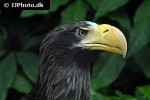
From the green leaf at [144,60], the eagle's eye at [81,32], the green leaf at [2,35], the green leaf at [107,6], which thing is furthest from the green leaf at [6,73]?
the eagle's eye at [81,32]

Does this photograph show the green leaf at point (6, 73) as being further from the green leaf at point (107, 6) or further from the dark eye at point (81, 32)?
the dark eye at point (81, 32)

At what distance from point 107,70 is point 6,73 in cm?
78

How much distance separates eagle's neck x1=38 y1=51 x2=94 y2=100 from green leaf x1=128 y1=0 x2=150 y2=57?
1229 mm

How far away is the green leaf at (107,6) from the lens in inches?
213

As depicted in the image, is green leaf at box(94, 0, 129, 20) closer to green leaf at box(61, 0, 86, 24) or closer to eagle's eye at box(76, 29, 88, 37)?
green leaf at box(61, 0, 86, 24)

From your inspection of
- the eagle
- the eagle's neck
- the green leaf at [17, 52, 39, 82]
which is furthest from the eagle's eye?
the green leaf at [17, 52, 39, 82]

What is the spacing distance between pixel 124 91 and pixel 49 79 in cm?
220

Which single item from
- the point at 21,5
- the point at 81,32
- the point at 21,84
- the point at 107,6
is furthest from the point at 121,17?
the point at 81,32

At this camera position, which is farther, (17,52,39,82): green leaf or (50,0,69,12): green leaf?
(17,52,39,82): green leaf

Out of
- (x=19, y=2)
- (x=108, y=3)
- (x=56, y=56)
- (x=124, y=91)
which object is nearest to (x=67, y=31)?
(x=56, y=56)

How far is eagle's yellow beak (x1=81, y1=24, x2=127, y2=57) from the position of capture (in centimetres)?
405

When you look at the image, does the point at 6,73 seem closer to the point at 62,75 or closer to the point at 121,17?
the point at 121,17

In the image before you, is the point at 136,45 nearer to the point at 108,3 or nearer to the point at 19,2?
the point at 108,3

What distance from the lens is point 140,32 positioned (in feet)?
17.8
